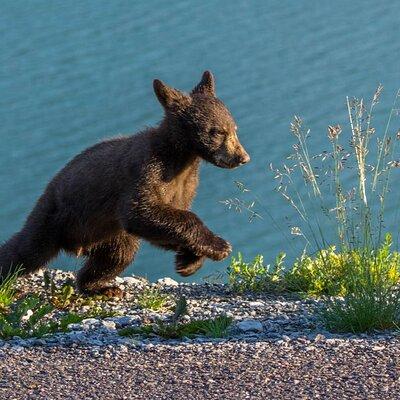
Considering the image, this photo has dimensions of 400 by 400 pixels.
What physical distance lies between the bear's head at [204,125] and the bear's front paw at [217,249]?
22.6 inches

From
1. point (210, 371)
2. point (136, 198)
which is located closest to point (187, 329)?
point (210, 371)

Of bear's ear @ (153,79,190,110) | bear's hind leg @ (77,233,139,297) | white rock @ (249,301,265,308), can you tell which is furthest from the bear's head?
bear's hind leg @ (77,233,139,297)

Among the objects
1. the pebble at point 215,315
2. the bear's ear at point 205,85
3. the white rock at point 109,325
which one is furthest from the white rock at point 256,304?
the bear's ear at point 205,85

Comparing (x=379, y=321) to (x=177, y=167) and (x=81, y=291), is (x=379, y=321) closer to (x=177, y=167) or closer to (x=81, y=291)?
(x=177, y=167)

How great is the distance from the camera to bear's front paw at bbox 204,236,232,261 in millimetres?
7973

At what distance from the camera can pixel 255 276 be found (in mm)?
8922

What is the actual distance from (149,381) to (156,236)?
2.63m

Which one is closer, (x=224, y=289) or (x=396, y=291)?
(x=396, y=291)

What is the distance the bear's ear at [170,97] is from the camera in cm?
827

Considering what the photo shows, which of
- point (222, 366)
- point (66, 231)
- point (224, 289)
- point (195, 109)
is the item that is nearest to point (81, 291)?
point (66, 231)

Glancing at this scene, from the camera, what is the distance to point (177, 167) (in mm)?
8289

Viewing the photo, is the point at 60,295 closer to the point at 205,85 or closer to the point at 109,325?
the point at 109,325

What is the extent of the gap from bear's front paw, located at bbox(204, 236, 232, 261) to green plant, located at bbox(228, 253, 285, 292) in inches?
31.8

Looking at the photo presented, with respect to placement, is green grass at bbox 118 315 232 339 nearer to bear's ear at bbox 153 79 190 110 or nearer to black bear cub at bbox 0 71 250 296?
black bear cub at bbox 0 71 250 296
